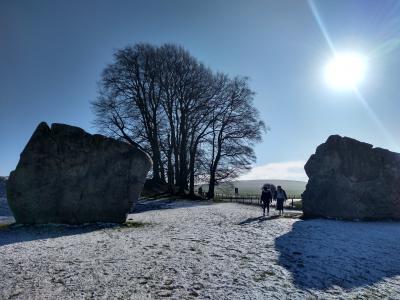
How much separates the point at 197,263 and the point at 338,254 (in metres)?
4.66

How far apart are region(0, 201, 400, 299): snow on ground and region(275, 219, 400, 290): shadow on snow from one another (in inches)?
1.2

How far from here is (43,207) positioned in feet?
49.9

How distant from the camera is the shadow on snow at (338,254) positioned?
360 inches

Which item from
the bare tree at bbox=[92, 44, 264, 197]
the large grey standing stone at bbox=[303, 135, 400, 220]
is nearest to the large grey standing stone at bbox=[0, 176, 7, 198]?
the bare tree at bbox=[92, 44, 264, 197]

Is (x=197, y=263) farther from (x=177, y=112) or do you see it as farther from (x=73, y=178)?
(x=177, y=112)

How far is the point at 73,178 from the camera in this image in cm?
1569

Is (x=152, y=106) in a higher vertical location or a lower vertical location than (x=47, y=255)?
higher

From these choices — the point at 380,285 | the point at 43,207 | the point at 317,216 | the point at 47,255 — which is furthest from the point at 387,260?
the point at 43,207

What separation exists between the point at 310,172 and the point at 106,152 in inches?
439

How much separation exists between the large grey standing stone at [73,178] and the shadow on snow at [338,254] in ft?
24.2

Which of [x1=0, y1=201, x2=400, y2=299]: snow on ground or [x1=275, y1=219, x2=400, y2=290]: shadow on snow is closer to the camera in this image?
[x1=0, y1=201, x2=400, y2=299]: snow on ground

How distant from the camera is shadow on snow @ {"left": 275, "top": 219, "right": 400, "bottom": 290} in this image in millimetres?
9134

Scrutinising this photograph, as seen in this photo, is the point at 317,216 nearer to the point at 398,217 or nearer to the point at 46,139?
the point at 398,217

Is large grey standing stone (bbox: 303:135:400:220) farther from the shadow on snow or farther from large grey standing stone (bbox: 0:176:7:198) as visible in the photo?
large grey standing stone (bbox: 0:176:7:198)
